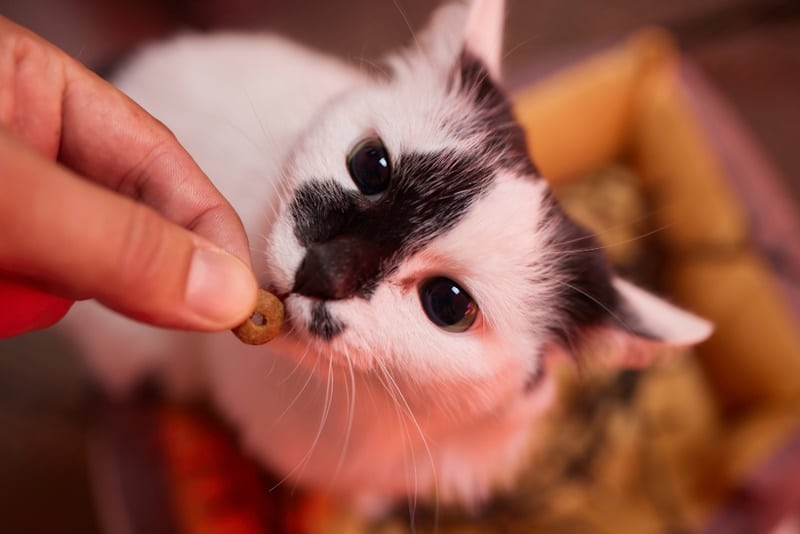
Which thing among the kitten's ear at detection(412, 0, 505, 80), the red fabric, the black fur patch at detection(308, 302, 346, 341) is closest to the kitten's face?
the black fur patch at detection(308, 302, 346, 341)

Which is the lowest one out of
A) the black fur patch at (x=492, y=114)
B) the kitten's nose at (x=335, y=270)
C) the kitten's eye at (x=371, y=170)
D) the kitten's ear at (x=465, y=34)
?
the kitten's nose at (x=335, y=270)

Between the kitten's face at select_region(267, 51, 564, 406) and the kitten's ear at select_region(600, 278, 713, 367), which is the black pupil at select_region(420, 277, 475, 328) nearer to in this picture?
the kitten's face at select_region(267, 51, 564, 406)

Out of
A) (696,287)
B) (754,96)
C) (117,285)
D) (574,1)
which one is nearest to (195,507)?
(117,285)

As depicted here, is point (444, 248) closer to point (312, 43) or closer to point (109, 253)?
point (109, 253)

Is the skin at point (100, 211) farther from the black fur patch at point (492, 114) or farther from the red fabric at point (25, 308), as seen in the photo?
the black fur patch at point (492, 114)

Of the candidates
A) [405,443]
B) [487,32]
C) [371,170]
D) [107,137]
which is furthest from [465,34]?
[405,443]

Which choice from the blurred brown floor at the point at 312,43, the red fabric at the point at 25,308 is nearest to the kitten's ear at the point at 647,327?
the blurred brown floor at the point at 312,43

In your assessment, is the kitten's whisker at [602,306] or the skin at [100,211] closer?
the skin at [100,211]
